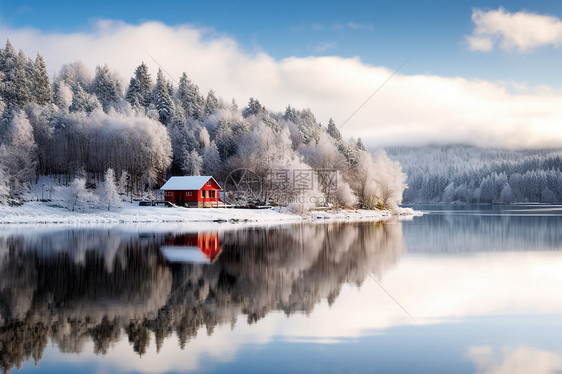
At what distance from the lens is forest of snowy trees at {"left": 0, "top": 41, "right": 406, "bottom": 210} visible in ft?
Result: 211

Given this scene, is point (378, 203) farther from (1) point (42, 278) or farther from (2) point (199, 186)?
(1) point (42, 278)

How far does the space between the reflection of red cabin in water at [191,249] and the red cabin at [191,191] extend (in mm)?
30584

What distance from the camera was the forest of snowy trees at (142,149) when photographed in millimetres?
64312

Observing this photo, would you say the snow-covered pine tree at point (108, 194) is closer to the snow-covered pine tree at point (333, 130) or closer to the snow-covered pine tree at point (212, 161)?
the snow-covered pine tree at point (212, 161)

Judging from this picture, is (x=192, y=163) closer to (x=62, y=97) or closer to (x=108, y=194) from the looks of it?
(x=108, y=194)

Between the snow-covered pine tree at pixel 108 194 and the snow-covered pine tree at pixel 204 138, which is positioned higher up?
the snow-covered pine tree at pixel 204 138

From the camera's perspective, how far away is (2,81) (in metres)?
77.4

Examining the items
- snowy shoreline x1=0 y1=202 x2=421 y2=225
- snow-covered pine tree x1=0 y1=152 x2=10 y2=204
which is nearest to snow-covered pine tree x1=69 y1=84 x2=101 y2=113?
snow-covered pine tree x1=0 y1=152 x2=10 y2=204

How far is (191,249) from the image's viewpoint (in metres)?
25.7

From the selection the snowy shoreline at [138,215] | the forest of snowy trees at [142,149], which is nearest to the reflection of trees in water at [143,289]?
the snowy shoreline at [138,215]

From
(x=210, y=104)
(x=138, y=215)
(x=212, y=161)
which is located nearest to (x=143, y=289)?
(x=138, y=215)

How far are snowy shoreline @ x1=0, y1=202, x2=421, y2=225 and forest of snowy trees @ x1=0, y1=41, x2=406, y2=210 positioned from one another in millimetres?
1952

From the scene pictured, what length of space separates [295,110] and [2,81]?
63.7m

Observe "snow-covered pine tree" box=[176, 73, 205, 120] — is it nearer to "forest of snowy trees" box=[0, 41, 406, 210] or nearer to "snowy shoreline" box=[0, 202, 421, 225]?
"forest of snowy trees" box=[0, 41, 406, 210]
